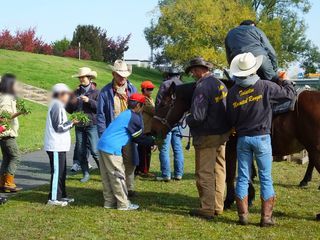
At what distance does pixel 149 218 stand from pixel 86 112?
3.13m

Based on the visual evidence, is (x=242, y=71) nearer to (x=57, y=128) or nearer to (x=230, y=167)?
(x=230, y=167)

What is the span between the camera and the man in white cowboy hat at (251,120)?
18.3 feet

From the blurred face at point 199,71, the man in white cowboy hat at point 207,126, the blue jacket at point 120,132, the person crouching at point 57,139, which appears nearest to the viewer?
the man in white cowboy hat at point 207,126

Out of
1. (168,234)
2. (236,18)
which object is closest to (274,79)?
(168,234)

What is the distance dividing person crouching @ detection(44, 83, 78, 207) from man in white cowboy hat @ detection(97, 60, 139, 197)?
529mm

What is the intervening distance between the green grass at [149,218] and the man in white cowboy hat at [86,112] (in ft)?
2.00

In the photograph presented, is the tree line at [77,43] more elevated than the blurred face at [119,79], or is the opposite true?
the tree line at [77,43]

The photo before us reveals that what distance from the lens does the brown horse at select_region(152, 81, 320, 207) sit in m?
→ 6.04

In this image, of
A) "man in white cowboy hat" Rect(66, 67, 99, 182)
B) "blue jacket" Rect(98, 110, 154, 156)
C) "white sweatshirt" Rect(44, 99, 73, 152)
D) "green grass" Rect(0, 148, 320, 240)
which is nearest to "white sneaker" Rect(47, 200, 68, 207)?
"green grass" Rect(0, 148, 320, 240)

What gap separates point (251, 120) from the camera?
18.4ft

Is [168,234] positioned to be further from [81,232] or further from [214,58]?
[214,58]

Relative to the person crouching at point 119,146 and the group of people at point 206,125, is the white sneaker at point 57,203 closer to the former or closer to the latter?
the group of people at point 206,125

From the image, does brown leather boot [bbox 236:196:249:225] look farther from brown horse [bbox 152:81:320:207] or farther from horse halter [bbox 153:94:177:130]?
horse halter [bbox 153:94:177:130]

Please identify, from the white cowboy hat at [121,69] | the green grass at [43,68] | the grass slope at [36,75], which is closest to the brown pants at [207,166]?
the white cowboy hat at [121,69]
